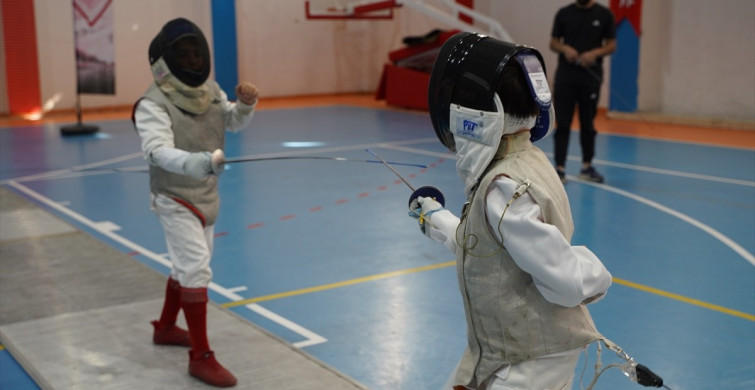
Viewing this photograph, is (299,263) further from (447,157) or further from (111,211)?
(447,157)

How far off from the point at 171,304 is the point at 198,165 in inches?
35.8

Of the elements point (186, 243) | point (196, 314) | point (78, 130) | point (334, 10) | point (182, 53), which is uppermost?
point (334, 10)

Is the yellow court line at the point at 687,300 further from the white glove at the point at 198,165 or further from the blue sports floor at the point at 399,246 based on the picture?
the white glove at the point at 198,165

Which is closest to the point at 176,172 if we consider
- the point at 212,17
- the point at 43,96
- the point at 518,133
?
the point at 518,133

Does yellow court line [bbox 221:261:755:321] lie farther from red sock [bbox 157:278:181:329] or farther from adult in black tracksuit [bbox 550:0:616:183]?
adult in black tracksuit [bbox 550:0:616:183]

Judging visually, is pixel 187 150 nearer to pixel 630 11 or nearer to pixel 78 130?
pixel 78 130

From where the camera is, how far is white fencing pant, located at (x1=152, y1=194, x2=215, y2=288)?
3.48 meters

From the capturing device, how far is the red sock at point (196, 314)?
3480mm

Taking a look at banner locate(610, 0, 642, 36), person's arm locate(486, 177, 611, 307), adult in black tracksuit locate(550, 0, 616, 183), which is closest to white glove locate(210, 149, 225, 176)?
person's arm locate(486, 177, 611, 307)

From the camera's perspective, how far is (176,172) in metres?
3.33

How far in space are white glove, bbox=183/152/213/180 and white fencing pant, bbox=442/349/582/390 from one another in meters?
1.64

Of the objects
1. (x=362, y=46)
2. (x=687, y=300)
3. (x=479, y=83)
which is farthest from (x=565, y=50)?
(x=362, y=46)

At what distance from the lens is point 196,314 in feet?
11.4

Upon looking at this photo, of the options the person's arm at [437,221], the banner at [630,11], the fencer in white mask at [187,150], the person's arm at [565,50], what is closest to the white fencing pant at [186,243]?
the fencer in white mask at [187,150]
